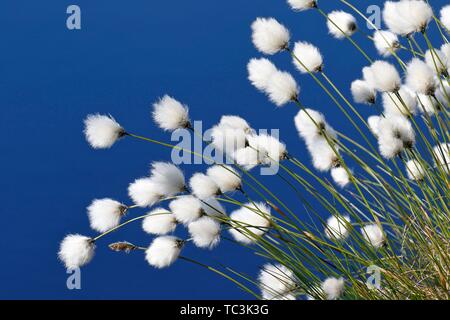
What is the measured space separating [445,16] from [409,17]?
0.43m

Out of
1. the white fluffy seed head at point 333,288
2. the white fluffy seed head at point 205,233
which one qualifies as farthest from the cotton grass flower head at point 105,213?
the white fluffy seed head at point 333,288

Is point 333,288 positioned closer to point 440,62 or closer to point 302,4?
point 440,62

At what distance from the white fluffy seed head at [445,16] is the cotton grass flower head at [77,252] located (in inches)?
60.8

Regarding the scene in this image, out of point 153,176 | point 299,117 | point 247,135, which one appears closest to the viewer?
point 153,176

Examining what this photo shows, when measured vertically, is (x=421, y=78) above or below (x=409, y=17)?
below

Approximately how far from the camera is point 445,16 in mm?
2846

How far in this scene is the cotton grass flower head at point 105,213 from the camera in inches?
93.6

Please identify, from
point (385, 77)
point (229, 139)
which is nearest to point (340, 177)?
point (385, 77)

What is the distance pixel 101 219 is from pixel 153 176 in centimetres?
25

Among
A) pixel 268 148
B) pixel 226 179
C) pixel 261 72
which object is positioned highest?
pixel 261 72

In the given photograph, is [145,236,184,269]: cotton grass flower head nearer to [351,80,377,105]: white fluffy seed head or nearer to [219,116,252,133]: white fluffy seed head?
[219,116,252,133]: white fluffy seed head

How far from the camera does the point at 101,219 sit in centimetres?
238
